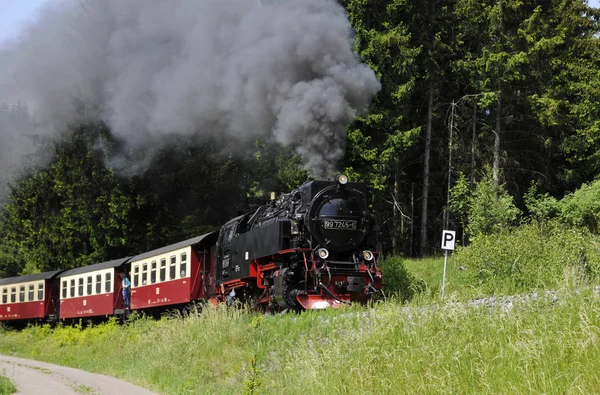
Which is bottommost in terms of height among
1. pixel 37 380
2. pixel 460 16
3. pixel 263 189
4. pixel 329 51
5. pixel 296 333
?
pixel 37 380

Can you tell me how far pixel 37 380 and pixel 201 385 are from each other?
11.3 ft

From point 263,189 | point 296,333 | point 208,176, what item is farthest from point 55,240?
point 296,333

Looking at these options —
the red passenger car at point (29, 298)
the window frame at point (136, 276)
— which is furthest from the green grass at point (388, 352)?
the red passenger car at point (29, 298)

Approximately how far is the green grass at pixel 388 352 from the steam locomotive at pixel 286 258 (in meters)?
1.23

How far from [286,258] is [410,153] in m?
18.3

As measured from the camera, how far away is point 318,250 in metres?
13.1

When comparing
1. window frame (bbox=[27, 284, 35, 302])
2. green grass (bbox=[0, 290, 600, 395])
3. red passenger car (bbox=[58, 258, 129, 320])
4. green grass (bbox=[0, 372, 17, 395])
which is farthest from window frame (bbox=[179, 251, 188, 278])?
window frame (bbox=[27, 284, 35, 302])

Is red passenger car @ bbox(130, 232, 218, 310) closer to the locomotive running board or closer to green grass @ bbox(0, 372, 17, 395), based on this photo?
the locomotive running board

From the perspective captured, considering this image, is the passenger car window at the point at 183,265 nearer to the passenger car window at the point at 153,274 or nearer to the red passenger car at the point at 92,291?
the passenger car window at the point at 153,274

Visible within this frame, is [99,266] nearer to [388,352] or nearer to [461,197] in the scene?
[461,197]

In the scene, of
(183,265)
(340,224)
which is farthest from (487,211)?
(183,265)

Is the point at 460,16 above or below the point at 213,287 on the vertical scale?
above

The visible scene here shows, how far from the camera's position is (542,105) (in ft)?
83.6

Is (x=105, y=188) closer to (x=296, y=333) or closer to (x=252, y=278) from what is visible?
(x=252, y=278)
